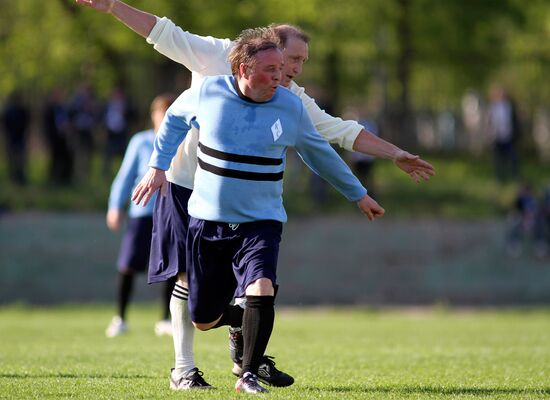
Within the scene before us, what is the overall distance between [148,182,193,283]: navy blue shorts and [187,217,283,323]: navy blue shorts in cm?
31

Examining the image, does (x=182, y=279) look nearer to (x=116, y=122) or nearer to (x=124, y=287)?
(x=124, y=287)

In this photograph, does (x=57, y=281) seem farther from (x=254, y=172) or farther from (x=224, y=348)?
(x=254, y=172)

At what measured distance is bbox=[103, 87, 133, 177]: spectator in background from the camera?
2509cm

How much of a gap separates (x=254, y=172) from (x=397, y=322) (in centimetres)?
1159

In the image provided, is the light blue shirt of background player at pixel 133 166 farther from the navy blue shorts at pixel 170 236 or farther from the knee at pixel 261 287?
the knee at pixel 261 287

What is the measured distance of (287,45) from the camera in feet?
25.8

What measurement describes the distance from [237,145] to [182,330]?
1.32 metres

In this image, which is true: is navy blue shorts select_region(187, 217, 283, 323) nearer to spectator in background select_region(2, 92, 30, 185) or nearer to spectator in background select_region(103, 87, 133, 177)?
spectator in background select_region(103, 87, 133, 177)

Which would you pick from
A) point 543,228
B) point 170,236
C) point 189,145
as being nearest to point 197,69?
point 189,145

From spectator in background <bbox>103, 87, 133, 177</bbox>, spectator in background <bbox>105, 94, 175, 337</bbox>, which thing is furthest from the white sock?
spectator in background <bbox>103, 87, 133, 177</bbox>

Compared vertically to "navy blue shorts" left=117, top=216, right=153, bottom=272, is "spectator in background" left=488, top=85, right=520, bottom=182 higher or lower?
higher

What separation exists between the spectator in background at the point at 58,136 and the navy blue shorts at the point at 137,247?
12491 millimetres

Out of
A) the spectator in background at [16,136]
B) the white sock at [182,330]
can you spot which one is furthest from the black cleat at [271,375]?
the spectator in background at [16,136]

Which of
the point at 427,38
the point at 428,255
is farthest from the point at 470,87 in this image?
the point at 428,255
